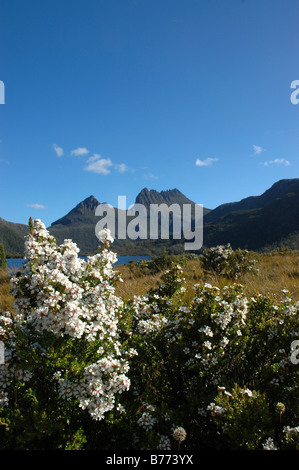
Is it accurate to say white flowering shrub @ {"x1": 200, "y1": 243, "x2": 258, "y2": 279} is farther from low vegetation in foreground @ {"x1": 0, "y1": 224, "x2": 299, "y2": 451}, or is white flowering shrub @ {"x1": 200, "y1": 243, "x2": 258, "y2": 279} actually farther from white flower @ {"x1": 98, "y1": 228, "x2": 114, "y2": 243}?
white flower @ {"x1": 98, "y1": 228, "x2": 114, "y2": 243}

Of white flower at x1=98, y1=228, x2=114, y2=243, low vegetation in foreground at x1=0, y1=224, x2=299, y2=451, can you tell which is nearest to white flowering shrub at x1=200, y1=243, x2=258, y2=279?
low vegetation in foreground at x1=0, y1=224, x2=299, y2=451

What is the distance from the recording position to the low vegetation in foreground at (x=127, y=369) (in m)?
2.48

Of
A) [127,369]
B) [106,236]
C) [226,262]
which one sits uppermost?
[106,236]

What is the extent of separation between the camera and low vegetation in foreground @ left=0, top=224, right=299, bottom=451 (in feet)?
8.15

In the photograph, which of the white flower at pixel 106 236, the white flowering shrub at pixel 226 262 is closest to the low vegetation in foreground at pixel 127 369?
the white flower at pixel 106 236

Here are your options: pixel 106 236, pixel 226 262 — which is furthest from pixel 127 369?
pixel 226 262

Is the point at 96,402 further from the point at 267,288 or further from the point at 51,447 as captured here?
the point at 267,288

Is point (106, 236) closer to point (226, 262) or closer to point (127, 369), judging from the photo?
point (127, 369)

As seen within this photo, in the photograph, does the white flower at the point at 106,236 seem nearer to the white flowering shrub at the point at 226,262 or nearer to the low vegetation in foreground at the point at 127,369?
the low vegetation in foreground at the point at 127,369

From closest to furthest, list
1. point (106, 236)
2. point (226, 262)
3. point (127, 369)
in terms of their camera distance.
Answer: point (127, 369) → point (106, 236) → point (226, 262)

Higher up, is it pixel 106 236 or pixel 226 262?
pixel 106 236

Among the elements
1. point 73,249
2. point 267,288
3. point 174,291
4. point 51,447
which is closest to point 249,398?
point 51,447

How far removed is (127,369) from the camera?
2.79m

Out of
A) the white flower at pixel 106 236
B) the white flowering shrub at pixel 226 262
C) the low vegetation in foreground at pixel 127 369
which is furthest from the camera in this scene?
the white flowering shrub at pixel 226 262
